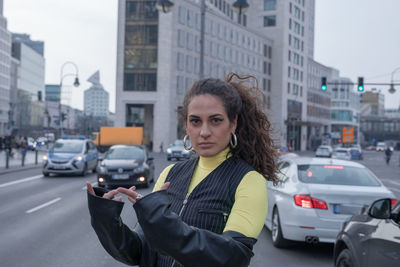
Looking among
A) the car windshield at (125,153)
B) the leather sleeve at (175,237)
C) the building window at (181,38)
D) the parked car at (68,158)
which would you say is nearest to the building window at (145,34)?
the building window at (181,38)

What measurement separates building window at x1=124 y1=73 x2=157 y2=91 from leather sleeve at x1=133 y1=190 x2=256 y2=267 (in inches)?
2210

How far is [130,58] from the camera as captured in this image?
5759 centimetres

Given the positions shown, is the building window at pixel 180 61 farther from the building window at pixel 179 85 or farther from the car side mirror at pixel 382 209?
the car side mirror at pixel 382 209

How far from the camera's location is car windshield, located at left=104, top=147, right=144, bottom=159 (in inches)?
594

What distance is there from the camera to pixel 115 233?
5.88ft

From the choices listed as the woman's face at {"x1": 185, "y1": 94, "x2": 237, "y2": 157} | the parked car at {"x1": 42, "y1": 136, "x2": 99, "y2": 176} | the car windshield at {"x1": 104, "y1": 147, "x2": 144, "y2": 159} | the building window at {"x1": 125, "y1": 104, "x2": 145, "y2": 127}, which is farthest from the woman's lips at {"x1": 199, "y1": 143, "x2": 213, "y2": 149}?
the building window at {"x1": 125, "y1": 104, "x2": 145, "y2": 127}

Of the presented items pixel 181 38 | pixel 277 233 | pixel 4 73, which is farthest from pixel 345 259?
pixel 4 73

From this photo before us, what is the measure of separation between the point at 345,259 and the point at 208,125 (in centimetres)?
299

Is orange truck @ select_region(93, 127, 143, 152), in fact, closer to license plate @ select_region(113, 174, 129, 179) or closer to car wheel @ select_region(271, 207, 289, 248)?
license plate @ select_region(113, 174, 129, 179)

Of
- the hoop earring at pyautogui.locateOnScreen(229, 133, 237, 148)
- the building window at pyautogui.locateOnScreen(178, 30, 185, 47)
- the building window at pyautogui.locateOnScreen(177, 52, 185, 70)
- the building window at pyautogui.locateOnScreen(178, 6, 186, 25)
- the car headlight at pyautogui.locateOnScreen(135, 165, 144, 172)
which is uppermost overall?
the building window at pyautogui.locateOnScreen(178, 6, 186, 25)

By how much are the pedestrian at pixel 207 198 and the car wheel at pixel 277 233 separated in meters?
4.51

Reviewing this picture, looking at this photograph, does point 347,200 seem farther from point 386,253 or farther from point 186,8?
point 186,8

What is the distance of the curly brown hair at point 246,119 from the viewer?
195 centimetres

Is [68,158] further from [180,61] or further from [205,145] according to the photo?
[180,61]
